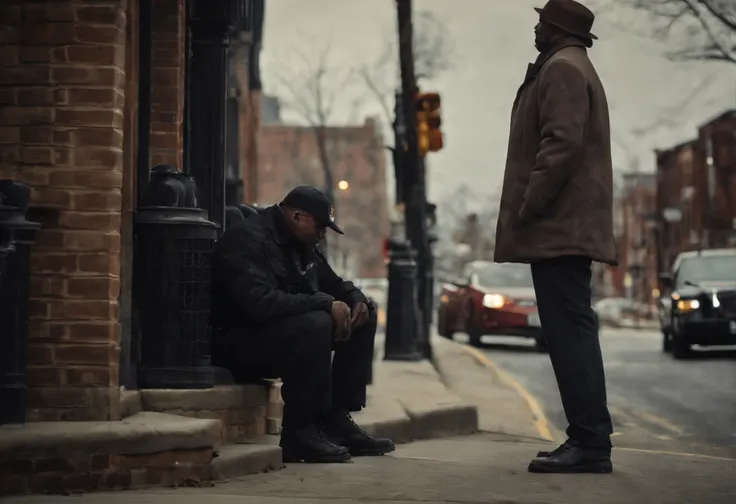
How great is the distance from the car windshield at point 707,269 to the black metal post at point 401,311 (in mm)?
6086

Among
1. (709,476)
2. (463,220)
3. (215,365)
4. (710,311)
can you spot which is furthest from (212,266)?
(463,220)

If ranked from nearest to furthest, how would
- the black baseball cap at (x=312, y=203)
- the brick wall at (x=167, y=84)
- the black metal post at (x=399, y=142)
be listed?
the black baseball cap at (x=312, y=203)
the brick wall at (x=167, y=84)
the black metal post at (x=399, y=142)

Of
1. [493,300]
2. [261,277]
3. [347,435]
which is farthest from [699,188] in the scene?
[261,277]

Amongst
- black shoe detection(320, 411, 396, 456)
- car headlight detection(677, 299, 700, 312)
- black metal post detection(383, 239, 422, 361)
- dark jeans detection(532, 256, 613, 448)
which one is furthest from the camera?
car headlight detection(677, 299, 700, 312)

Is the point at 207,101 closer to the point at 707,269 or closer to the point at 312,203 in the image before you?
the point at 312,203

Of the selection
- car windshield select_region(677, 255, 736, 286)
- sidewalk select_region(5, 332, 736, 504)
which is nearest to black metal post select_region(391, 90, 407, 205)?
car windshield select_region(677, 255, 736, 286)

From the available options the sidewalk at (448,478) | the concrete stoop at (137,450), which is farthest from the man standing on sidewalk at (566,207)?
the concrete stoop at (137,450)

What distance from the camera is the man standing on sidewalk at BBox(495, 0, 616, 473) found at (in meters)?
6.70

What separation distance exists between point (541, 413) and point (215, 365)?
5.91 m

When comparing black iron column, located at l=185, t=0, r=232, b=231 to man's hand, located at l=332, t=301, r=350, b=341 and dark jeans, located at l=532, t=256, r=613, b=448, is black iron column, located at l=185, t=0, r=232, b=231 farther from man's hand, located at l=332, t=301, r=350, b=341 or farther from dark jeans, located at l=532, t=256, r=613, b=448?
dark jeans, located at l=532, t=256, r=613, b=448

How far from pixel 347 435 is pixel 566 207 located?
5.54 feet

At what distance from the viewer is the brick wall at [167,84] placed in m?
8.30

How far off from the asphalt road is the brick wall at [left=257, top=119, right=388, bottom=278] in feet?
306

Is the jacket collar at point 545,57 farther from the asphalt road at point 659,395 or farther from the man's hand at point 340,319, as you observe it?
the asphalt road at point 659,395
